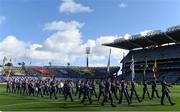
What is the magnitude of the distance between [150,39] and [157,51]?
20.9 feet

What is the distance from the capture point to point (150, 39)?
358 feet

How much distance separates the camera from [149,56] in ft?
376

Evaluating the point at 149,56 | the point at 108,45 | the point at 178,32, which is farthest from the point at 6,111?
the point at 108,45

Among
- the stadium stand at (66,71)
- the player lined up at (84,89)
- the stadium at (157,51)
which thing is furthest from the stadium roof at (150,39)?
the player lined up at (84,89)

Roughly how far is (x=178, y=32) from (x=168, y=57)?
12.8 meters

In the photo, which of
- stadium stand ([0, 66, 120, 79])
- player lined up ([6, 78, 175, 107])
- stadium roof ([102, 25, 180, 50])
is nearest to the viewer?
player lined up ([6, 78, 175, 107])

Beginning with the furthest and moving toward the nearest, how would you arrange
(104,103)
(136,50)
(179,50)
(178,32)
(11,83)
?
→ 1. (136,50)
2. (179,50)
3. (178,32)
4. (11,83)
5. (104,103)

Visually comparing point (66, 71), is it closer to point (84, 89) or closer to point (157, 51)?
point (157, 51)

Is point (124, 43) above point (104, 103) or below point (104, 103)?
above

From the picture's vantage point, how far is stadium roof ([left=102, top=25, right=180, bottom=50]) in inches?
3915

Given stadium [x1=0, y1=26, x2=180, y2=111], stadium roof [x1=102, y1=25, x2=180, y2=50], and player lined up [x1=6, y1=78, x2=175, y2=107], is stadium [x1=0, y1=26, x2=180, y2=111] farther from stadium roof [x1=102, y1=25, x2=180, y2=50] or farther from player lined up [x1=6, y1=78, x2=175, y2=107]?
player lined up [x1=6, y1=78, x2=175, y2=107]

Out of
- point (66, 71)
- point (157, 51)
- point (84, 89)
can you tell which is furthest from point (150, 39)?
point (84, 89)

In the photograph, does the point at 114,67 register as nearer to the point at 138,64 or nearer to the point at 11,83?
the point at 138,64

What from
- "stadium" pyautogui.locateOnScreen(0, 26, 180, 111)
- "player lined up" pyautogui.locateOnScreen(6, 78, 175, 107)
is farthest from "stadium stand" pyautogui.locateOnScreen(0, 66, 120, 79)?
"player lined up" pyautogui.locateOnScreen(6, 78, 175, 107)
